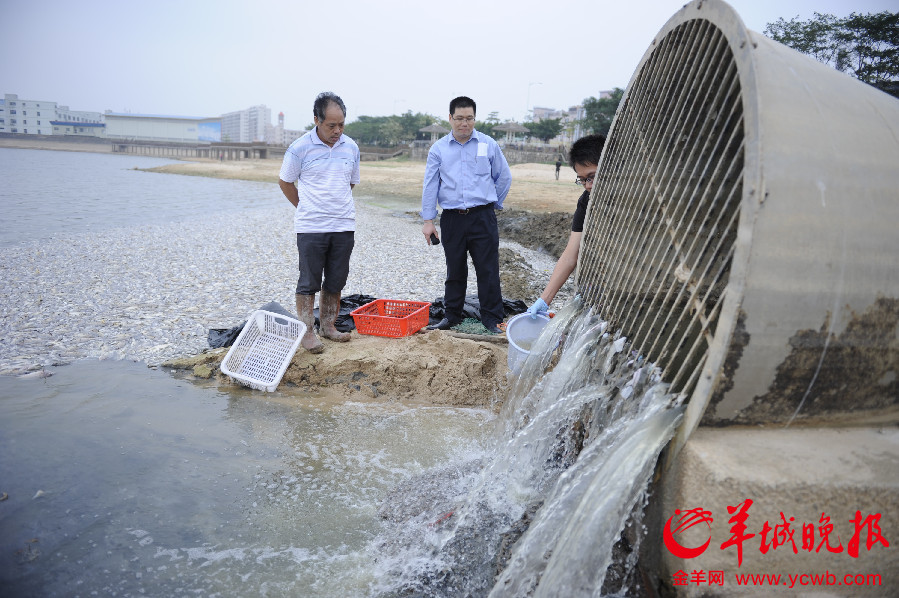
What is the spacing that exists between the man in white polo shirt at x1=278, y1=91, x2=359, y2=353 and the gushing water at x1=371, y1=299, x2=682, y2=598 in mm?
2022

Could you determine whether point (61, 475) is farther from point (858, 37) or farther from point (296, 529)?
point (858, 37)

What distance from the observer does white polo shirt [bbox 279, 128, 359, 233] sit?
191 inches

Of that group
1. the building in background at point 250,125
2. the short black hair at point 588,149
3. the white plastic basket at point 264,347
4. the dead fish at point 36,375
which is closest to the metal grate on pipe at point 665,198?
the short black hair at point 588,149

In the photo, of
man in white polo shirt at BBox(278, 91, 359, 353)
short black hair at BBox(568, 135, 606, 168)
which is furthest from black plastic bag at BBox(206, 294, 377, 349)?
short black hair at BBox(568, 135, 606, 168)

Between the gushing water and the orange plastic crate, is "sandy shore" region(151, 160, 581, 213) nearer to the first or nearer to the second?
the orange plastic crate

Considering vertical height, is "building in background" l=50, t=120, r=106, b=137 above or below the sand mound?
above

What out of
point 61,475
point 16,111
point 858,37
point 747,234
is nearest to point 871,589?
point 747,234

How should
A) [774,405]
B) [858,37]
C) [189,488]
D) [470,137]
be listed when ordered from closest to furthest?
[774,405]
[189,488]
[470,137]
[858,37]

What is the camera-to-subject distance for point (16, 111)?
388ft

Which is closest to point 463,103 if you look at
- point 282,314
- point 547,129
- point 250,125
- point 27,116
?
point 282,314

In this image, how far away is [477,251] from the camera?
18.4 feet

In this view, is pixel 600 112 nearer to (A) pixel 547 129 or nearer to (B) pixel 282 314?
(A) pixel 547 129

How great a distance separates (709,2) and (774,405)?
171cm

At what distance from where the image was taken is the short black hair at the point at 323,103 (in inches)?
186
